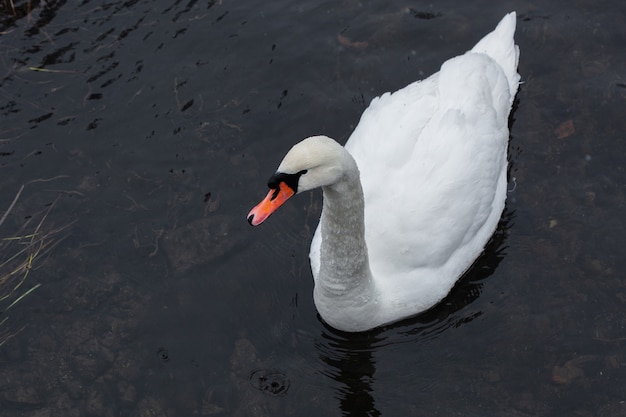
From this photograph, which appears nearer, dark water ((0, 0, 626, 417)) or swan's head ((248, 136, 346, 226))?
swan's head ((248, 136, 346, 226))

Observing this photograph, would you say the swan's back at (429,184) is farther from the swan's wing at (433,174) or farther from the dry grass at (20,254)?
the dry grass at (20,254)

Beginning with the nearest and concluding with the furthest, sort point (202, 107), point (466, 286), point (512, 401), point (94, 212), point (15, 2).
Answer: point (512, 401) < point (466, 286) < point (94, 212) < point (202, 107) < point (15, 2)

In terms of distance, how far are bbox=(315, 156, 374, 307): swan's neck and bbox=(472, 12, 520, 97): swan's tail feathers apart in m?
3.63

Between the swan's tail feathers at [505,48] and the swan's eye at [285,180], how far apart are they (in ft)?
14.3

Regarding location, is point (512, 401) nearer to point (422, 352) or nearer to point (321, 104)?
point (422, 352)

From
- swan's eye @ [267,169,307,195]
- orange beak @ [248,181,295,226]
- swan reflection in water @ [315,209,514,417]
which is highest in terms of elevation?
swan's eye @ [267,169,307,195]

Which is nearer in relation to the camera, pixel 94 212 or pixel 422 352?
pixel 422 352

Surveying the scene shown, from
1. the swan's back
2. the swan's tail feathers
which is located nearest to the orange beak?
the swan's back

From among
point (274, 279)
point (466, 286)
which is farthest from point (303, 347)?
point (466, 286)

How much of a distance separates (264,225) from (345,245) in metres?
2.26

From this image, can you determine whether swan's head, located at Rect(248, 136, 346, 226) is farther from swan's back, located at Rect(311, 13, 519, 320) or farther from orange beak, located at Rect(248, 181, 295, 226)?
swan's back, located at Rect(311, 13, 519, 320)

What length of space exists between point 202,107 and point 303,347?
3578mm

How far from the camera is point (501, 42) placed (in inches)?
421

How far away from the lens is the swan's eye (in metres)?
7.08
